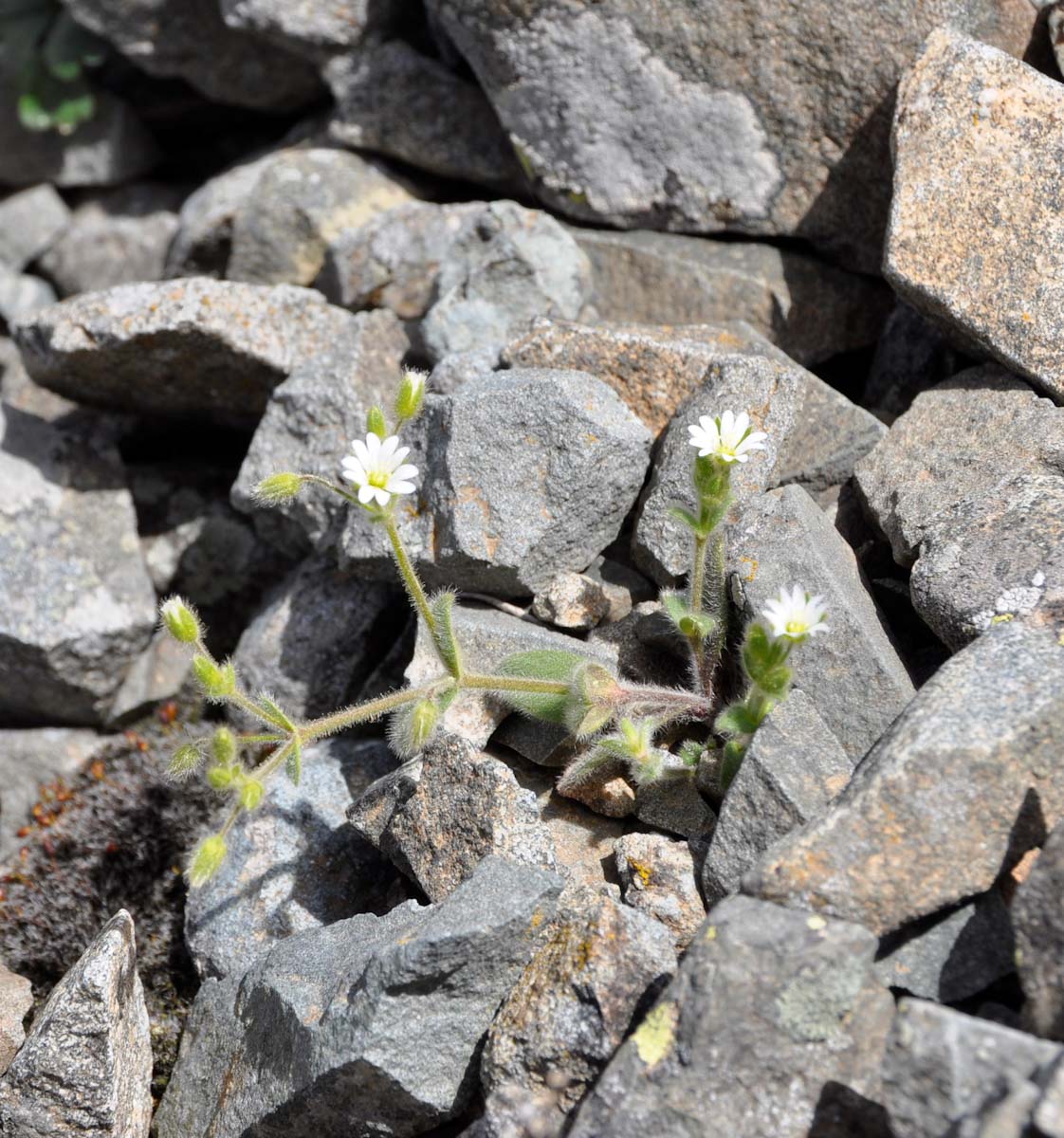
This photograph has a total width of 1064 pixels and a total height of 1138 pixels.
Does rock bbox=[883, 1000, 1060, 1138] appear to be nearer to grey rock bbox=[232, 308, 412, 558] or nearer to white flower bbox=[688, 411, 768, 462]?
white flower bbox=[688, 411, 768, 462]

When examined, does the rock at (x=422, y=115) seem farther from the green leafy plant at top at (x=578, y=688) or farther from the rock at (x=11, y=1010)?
the rock at (x=11, y=1010)

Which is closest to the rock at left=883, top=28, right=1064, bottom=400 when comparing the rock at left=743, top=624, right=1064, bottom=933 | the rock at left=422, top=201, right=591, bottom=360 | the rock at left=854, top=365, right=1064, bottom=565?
the rock at left=854, top=365, right=1064, bottom=565

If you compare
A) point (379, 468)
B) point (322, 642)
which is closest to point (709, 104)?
point (379, 468)

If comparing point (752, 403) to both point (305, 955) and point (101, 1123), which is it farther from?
point (101, 1123)

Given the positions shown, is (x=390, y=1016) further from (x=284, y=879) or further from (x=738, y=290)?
(x=738, y=290)

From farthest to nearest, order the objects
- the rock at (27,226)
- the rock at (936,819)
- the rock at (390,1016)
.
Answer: the rock at (27,226) → the rock at (390,1016) → the rock at (936,819)

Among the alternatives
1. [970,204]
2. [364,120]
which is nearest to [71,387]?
[364,120]

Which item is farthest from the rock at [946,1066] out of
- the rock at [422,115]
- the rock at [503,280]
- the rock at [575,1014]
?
the rock at [422,115]
